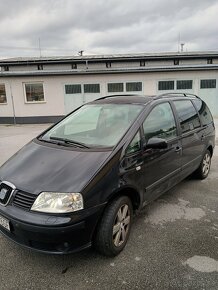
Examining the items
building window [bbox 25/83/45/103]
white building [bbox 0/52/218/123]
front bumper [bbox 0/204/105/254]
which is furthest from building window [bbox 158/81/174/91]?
front bumper [bbox 0/204/105/254]

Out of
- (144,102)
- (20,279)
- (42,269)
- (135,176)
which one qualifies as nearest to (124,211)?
(135,176)

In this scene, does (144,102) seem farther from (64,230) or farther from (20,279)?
(20,279)

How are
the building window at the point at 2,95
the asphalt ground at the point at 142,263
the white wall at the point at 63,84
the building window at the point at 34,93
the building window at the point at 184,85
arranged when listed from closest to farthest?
the asphalt ground at the point at 142,263
the white wall at the point at 63,84
the building window at the point at 184,85
the building window at the point at 34,93
the building window at the point at 2,95

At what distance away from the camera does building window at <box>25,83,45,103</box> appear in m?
15.5

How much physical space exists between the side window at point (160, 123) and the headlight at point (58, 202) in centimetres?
127

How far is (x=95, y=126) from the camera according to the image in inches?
139

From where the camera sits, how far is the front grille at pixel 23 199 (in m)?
2.36

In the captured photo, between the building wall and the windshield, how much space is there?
11696 millimetres

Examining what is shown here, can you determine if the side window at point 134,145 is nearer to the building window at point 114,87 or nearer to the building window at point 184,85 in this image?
the building window at point 114,87

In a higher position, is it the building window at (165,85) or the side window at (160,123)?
the building window at (165,85)

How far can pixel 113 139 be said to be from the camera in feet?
9.73

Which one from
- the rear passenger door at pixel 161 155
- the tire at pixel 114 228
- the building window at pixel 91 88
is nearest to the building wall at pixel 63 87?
the building window at pixel 91 88

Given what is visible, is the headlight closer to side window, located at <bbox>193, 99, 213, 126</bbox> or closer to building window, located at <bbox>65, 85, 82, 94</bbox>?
side window, located at <bbox>193, 99, 213, 126</bbox>

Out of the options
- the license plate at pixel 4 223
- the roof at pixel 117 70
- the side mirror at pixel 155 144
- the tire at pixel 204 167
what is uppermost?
the roof at pixel 117 70
